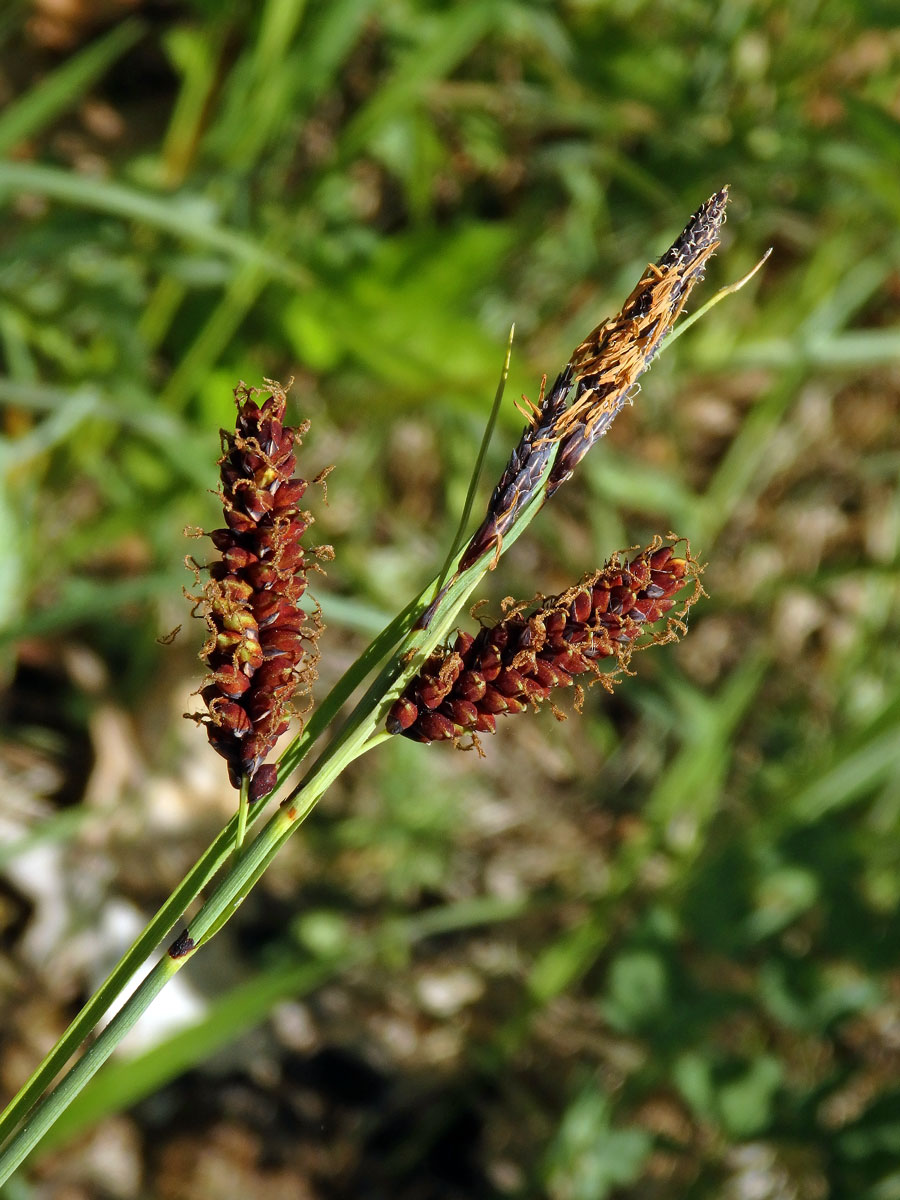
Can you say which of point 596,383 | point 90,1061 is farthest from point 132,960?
point 596,383

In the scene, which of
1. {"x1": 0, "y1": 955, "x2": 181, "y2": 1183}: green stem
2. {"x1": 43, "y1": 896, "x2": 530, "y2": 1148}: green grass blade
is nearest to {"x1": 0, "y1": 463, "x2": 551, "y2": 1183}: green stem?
{"x1": 0, "y1": 955, "x2": 181, "y2": 1183}: green stem

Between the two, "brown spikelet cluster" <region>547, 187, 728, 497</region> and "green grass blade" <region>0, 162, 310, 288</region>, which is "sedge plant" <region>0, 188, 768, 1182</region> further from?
"green grass blade" <region>0, 162, 310, 288</region>

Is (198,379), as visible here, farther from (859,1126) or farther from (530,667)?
(859,1126)

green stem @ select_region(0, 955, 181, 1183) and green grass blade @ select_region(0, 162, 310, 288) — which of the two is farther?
green grass blade @ select_region(0, 162, 310, 288)

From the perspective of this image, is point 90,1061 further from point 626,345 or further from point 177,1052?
point 177,1052

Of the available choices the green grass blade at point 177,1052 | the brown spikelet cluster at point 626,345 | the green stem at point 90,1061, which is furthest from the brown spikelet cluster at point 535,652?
the green grass blade at point 177,1052

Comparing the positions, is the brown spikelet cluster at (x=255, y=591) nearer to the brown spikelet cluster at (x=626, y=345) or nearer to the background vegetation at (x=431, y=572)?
the brown spikelet cluster at (x=626, y=345)
